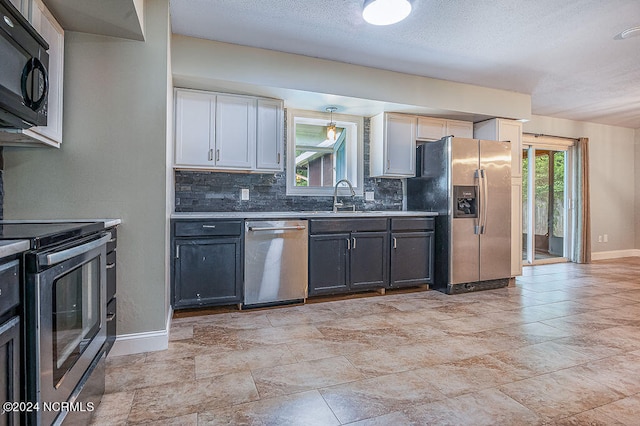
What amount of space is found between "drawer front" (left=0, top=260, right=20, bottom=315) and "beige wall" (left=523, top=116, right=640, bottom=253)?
23.4 ft

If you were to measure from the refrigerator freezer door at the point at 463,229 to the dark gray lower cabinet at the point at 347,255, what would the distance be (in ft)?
2.61

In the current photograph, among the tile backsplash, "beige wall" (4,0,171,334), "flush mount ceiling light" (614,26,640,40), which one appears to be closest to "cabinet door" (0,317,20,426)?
"beige wall" (4,0,171,334)

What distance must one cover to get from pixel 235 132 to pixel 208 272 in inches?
54.6

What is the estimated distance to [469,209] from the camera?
3984mm

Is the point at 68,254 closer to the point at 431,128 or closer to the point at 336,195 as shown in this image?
the point at 336,195

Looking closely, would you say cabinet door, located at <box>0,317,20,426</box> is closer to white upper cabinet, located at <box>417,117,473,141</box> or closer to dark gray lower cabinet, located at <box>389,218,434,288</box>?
dark gray lower cabinet, located at <box>389,218,434,288</box>

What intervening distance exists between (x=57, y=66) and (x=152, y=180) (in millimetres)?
821

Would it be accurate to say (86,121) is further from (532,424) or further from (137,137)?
(532,424)

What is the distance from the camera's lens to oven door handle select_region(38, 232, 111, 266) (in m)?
1.12

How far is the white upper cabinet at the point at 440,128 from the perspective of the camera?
4.27 m

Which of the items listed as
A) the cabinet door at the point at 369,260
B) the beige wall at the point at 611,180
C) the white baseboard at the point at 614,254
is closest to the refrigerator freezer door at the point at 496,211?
the cabinet door at the point at 369,260

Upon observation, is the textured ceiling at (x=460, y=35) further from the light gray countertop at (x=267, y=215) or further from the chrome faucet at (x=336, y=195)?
the light gray countertop at (x=267, y=215)

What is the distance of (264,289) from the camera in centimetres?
320

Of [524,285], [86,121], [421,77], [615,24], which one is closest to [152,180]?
[86,121]
